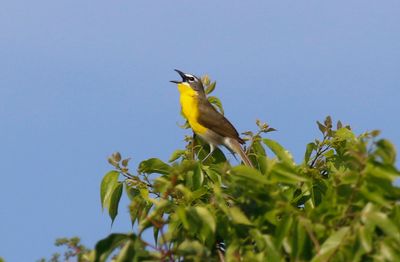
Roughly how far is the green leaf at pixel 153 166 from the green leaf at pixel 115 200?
27 cm

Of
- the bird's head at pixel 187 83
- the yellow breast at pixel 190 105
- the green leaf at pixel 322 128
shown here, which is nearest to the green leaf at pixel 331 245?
the green leaf at pixel 322 128

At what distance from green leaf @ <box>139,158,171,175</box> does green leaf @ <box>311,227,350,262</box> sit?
3543mm

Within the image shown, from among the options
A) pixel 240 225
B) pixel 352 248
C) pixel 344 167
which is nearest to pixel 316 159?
pixel 344 167

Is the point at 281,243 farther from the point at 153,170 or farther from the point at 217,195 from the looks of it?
the point at 153,170

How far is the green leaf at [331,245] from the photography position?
4.80m

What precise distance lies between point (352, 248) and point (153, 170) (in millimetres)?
3842

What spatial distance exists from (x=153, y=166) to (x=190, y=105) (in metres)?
5.33

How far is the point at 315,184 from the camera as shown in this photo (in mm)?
7812

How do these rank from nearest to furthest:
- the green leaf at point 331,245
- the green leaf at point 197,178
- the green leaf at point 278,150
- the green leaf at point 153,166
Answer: the green leaf at point 331,245, the green leaf at point 278,150, the green leaf at point 197,178, the green leaf at point 153,166

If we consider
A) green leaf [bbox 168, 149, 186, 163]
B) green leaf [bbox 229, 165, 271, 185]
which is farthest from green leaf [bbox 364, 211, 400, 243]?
green leaf [bbox 168, 149, 186, 163]

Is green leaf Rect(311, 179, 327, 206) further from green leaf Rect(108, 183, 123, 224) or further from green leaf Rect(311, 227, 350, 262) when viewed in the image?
green leaf Rect(311, 227, 350, 262)

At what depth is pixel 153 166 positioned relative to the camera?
27.3ft

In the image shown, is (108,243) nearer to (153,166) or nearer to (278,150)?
(278,150)

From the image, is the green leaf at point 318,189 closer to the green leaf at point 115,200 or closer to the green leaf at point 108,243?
the green leaf at point 115,200
